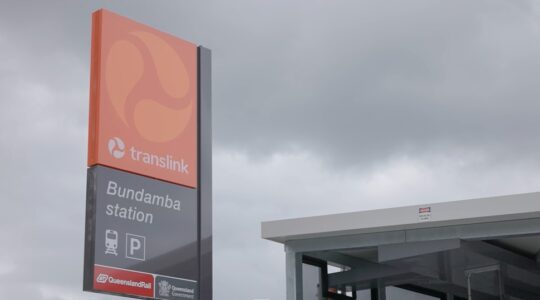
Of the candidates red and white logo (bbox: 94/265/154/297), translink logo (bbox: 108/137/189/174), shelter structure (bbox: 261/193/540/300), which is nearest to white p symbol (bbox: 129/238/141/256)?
red and white logo (bbox: 94/265/154/297)

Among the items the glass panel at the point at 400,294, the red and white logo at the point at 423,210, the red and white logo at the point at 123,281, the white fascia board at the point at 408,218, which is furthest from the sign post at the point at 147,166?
the glass panel at the point at 400,294

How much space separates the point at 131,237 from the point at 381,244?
18.2ft

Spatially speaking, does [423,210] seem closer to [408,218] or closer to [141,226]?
[408,218]

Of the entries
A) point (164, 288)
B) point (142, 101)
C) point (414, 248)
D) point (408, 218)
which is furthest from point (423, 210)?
point (142, 101)

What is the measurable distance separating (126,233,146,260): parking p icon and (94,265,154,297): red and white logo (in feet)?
0.73

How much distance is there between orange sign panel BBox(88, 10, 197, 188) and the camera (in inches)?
504

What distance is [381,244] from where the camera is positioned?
1692 centimetres

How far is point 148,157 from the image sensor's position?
13.3 m

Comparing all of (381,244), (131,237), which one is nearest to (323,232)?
(381,244)

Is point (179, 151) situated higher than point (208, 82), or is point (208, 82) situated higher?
point (208, 82)

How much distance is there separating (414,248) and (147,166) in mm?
5586

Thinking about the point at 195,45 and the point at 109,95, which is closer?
the point at 109,95

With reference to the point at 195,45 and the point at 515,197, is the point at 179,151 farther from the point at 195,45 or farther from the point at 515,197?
the point at 515,197

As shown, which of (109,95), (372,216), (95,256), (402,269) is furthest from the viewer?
(402,269)
